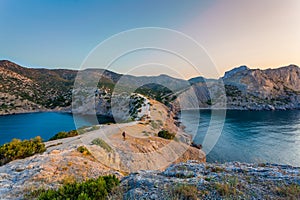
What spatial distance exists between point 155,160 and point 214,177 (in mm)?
14835

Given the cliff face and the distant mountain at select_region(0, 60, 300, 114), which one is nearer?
the distant mountain at select_region(0, 60, 300, 114)

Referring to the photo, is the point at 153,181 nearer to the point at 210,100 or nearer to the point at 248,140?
the point at 248,140

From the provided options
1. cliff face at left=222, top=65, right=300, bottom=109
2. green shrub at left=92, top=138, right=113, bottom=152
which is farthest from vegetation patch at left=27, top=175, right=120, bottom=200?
cliff face at left=222, top=65, right=300, bottom=109

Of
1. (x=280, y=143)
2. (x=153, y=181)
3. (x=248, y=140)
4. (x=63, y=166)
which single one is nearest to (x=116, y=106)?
(x=248, y=140)

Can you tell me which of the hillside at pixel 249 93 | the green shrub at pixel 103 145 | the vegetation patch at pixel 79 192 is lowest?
the green shrub at pixel 103 145

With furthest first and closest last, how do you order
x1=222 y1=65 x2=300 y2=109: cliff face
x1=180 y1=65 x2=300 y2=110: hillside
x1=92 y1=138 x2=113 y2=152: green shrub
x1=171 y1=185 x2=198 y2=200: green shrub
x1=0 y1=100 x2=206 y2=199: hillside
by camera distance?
x1=222 y1=65 x2=300 y2=109: cliff face < x1=180 y1=65 x2=300 y2=110: hillside < x1=92 y1=138 x2=113 y2=152: green shrub < x1=0 y1=100 x2=206 y2=199: hillside < x1=171 y1=185 x2=198 y2=200: green shrub

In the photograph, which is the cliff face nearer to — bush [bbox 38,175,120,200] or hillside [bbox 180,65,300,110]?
hillside [bbox 180,65,300,110]

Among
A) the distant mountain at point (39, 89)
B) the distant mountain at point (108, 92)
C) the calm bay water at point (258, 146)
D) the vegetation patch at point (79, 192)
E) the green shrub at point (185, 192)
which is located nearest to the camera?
the green shrub at point (185, 192)

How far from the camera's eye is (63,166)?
1038 centimetres

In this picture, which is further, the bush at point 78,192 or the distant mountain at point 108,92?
the distant mountain at point 108,92

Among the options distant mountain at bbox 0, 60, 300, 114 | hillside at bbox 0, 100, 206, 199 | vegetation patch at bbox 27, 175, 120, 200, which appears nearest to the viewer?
vegetation patch at bbox 27, 175, 120, 200

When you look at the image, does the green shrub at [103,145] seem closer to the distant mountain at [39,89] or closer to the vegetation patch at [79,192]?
the vegetation patch at [79,192]

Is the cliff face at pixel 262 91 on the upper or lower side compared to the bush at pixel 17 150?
upper

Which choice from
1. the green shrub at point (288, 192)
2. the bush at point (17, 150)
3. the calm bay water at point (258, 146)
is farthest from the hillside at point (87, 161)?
the green shrub at point (288, 192)
